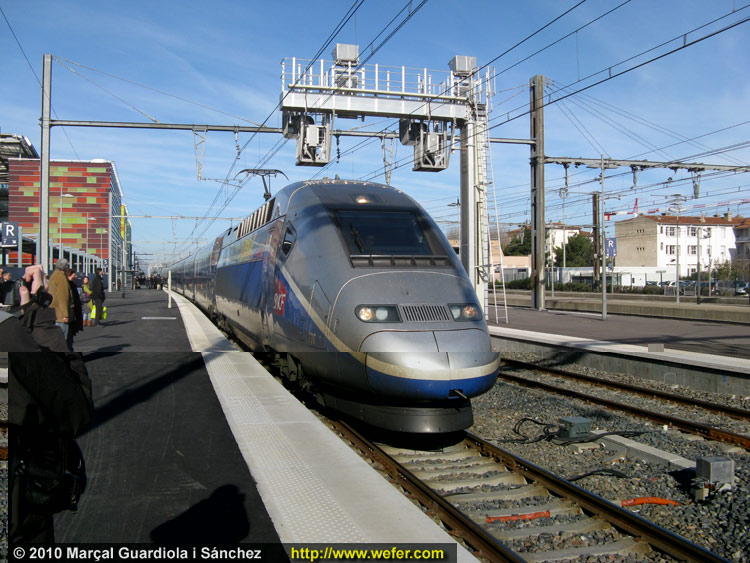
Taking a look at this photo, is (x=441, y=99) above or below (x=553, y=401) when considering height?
above

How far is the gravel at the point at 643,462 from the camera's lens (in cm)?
524

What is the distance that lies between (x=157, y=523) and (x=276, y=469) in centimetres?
117

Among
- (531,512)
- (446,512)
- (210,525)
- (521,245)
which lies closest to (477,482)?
(531,512)

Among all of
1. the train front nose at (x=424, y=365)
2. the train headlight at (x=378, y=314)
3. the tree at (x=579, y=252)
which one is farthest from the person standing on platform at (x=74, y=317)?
the tree at (x=579, y=252)

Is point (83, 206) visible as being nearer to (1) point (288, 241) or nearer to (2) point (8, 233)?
(2) point (8, 233)

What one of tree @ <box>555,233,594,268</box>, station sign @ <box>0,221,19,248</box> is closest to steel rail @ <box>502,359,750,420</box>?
station sign @ <box>0,221,19,248</box>

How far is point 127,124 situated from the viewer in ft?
54.5

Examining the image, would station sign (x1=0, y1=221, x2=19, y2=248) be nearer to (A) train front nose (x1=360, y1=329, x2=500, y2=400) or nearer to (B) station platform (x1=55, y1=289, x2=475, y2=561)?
(B) station platform (x1=55, y1=289, x2=475, y2=561)

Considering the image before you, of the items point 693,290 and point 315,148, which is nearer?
point 315,148

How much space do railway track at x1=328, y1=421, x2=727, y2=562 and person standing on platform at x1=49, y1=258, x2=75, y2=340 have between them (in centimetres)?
460

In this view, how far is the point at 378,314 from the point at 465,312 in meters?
0.98

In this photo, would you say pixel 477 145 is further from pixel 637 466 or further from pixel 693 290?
pixel 693 290

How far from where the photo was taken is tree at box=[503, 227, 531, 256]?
79463mm

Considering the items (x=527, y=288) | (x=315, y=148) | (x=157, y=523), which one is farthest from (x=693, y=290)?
(x=157, y=523)
